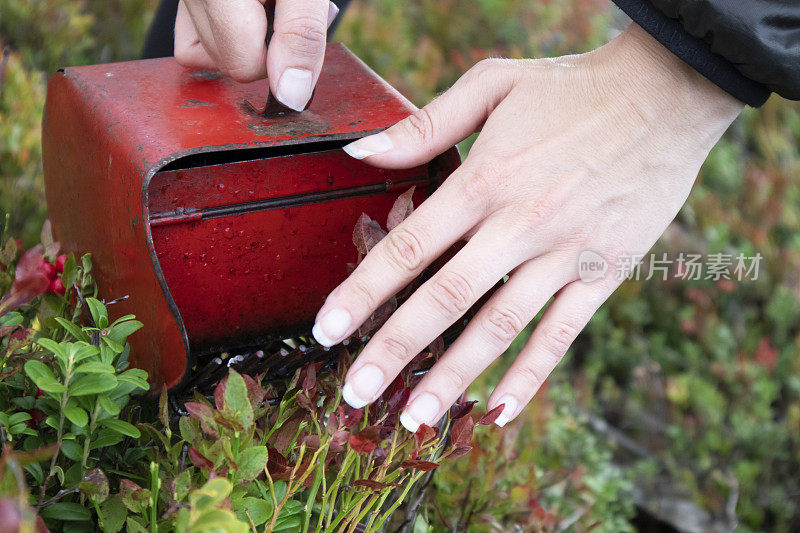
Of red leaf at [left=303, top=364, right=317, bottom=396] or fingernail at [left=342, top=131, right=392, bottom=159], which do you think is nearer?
red leaf at [left=303, top=364, right=317, bottom=396]

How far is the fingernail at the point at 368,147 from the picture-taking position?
47.7 inches

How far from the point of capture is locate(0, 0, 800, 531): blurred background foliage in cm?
184

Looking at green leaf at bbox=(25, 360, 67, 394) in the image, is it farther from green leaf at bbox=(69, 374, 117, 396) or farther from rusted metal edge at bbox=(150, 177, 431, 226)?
rusted metal edge at bbox=(150, 177, 431, 226)

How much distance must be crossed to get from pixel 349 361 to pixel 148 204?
1.35 ft

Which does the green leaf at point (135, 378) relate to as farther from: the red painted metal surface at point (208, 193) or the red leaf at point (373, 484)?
the red leaf at point (373, 484)

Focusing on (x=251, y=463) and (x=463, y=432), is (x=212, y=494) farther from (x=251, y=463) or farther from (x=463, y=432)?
(x=463, y=432)

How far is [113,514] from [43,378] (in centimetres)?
21

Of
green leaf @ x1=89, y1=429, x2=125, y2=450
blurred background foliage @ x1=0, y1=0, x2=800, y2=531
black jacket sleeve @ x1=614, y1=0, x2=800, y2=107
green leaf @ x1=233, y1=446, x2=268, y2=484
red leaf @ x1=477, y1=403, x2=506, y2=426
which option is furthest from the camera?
blurred background foliage @ x1=0, y1=0, x2=800, y2=531

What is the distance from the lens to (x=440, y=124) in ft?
4.08

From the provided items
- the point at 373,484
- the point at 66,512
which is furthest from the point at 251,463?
the point at 66,512

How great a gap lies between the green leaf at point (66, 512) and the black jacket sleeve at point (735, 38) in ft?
3.70

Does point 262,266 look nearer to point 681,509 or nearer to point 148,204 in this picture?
point 148,204

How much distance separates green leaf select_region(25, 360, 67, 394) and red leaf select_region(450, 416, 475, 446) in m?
0.52

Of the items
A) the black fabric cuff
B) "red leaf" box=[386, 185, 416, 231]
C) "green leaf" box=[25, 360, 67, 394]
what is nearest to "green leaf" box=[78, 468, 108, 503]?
"green leaf" box=[25, 360, 67, 394]
